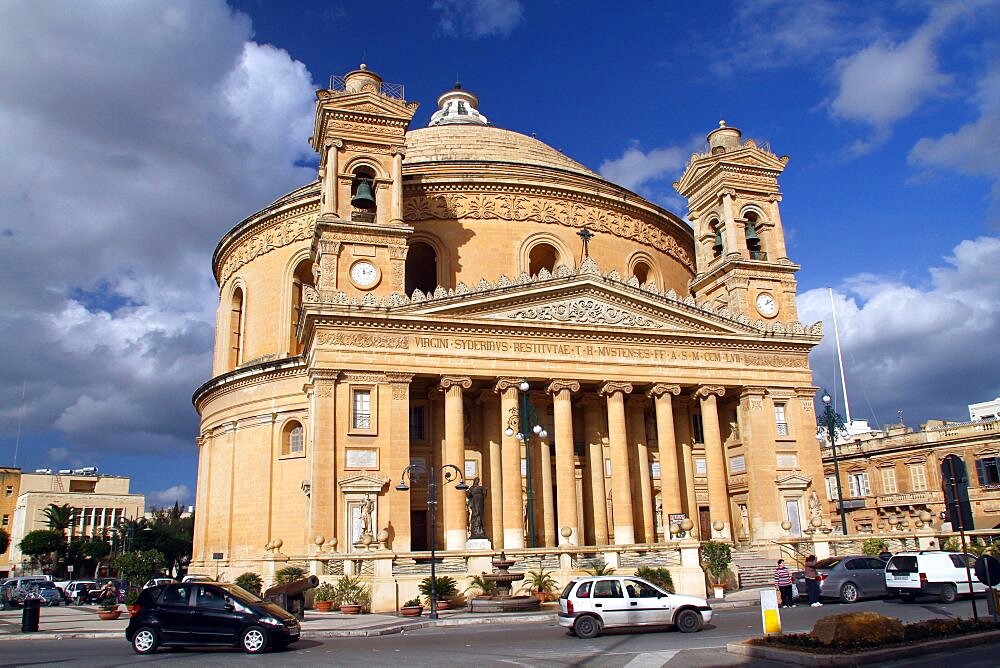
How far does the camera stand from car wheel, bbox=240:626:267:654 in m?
16.5

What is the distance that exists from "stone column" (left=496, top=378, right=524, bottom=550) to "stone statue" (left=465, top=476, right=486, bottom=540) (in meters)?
0.96

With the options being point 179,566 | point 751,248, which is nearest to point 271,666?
point 751,248

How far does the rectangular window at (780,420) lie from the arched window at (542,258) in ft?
42.4

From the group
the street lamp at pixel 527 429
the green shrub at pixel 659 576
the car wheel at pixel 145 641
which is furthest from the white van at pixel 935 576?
the car wheel at pixel 145 641

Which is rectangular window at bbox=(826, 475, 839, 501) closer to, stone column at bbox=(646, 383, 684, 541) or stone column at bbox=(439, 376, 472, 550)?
stone column at bbox=(646, 383, 684, 541)

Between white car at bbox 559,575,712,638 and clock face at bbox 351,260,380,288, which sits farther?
clock face at bbox 351,260,380,288

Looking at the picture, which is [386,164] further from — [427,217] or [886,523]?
[886,523]

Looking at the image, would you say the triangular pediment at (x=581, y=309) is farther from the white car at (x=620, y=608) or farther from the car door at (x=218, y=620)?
the car door at (x=218, y=620)

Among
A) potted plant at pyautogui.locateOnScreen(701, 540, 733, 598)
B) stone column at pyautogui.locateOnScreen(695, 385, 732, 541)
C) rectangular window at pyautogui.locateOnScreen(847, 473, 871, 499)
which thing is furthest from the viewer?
rectangular window at pyautogui.locateOnScreen(847, 473, 871, 499)

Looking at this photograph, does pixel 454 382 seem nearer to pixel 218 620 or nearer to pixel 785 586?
pixel 785 586

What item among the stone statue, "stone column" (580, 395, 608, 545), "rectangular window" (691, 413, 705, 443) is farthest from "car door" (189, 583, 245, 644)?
"rectangular window" (691, 413, 705, 443)

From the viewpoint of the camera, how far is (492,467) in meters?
35.7

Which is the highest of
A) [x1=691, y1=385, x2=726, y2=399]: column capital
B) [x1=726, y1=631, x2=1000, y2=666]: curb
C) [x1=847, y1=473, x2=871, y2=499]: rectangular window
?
[x1=691, y1=385, x2=726, y2=399]: column capital

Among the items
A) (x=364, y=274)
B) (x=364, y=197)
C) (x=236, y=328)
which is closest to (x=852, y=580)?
(x=364, y=274)
